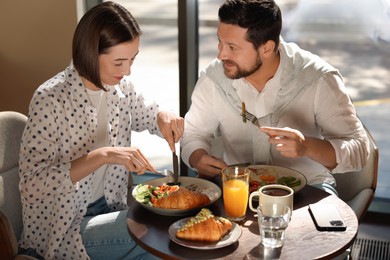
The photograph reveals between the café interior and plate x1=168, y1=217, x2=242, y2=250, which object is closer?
plate x1=168, y1=217, x2=242, y2=250

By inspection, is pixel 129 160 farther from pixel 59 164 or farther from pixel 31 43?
pixel 31 43

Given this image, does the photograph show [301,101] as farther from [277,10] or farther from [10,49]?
[10,49]

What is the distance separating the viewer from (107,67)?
208cm

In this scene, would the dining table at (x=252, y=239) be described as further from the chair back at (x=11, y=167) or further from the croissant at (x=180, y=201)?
the chair back at (x=11, y=167)

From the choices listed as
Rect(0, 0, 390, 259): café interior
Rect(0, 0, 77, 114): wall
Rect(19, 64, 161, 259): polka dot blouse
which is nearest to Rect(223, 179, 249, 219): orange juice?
Rect(19, 64, 161, 259): polka dot blouse

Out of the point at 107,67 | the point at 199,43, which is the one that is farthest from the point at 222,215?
the point at 199,43

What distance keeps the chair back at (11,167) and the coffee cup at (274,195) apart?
0.78m

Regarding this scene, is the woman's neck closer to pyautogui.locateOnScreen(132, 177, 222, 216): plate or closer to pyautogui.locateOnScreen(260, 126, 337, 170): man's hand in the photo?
pyautogui.locateOnScreen(132, 177, 222, 216): plate

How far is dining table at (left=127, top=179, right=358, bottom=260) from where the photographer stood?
1638mm

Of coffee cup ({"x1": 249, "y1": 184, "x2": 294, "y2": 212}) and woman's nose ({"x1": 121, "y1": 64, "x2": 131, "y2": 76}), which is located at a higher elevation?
woman's nose ({"x1": 121, "y1": 64, "x2": 131, "y2": 76})

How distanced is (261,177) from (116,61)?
60cm

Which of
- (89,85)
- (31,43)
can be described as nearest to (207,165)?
(89,85)

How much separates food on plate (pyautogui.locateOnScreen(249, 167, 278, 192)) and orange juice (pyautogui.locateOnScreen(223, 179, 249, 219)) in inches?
5.9

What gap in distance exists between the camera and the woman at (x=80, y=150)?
76.6 inches
